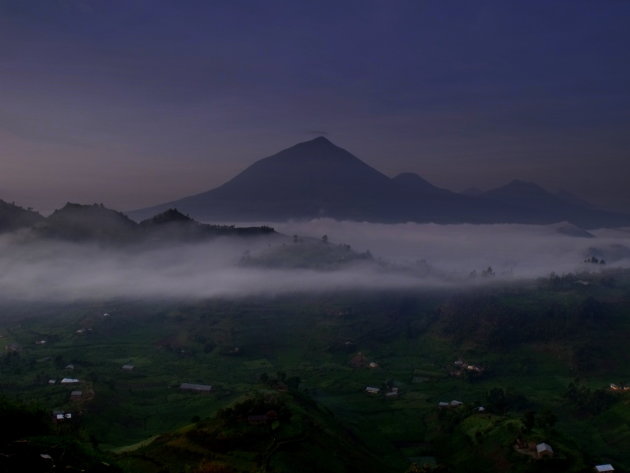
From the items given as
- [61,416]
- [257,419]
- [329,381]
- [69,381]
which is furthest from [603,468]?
[69,381]

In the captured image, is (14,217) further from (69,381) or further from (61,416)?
(61,416)

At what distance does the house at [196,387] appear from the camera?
66.6m

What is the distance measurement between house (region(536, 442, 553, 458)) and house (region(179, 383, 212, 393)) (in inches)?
1470

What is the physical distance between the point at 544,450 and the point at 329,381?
36.8 meters

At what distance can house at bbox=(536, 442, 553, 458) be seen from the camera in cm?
4038

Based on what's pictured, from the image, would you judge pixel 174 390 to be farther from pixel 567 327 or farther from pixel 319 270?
pixel 319 270

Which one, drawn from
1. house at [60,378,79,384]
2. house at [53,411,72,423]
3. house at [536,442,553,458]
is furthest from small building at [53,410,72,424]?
house at [536,442,553,458]

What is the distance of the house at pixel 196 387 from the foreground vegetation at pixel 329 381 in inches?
48.7

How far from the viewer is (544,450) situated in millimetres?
40719

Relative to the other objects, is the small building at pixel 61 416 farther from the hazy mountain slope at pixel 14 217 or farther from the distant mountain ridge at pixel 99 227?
the hazy mountain slope at pixel 14 217

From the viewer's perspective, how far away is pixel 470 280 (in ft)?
491

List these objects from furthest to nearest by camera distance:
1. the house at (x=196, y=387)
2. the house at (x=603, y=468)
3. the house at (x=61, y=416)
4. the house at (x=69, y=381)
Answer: the house at (x=196, y=387) < the house at (x=69, y=381) < the house at (x=61, y=416) < the house at (x=603, y=468)

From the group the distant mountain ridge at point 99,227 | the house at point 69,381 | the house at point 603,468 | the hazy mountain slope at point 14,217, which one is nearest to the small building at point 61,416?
the house at point 69,381

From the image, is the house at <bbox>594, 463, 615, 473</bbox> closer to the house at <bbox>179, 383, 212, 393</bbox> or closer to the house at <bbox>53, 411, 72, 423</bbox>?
the house at <bbox>53, 411, 72, 423</bbox>
